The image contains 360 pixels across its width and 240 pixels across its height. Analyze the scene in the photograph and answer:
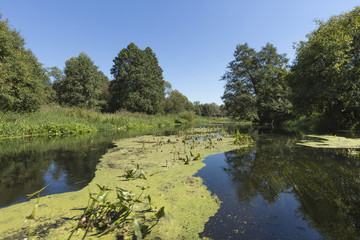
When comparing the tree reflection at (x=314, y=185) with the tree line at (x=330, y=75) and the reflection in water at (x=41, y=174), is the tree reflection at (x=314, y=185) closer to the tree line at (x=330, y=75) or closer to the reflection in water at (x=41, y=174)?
the reflection in water at (x=41, y=174)

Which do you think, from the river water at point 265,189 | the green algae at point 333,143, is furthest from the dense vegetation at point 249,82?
the river water at point 265,189

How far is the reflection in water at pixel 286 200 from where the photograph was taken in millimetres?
1722

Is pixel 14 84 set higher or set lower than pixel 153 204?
higher

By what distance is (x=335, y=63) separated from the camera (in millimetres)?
10227

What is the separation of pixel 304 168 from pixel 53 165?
6136mm

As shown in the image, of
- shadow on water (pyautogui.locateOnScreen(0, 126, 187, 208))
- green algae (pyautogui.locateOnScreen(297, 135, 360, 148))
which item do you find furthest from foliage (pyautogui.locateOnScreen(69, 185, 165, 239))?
green algae (pyautogui.locateOnScreen(297, 135, 360, 148))

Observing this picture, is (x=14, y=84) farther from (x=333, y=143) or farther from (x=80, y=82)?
(x=333, y=143)

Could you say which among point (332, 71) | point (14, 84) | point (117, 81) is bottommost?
point (14, 84)

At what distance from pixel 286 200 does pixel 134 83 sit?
28.1 metres

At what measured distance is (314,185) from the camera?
113 inches

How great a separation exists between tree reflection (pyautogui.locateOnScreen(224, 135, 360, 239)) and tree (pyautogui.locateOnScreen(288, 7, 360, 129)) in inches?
330

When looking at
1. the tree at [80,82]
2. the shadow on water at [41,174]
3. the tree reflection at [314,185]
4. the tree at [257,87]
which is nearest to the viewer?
the tree reflection at [314,185]

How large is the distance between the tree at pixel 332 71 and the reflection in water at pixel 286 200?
8879 millimetres

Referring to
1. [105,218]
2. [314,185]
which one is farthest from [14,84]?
[314,185]
